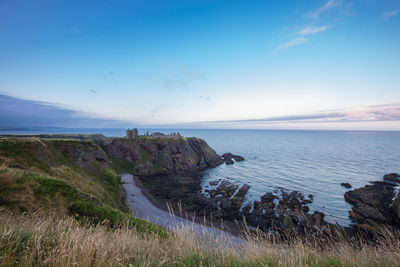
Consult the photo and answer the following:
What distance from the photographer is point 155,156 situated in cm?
6612

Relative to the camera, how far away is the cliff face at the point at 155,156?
61.7 m

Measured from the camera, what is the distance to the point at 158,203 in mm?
36781

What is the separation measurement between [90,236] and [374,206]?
47546 mm

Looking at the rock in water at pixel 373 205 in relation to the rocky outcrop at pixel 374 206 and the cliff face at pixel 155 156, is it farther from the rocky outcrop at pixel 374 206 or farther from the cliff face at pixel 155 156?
the cliff face at pixel 155 156

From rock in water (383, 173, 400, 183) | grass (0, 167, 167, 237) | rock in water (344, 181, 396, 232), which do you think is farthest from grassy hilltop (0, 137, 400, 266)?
rock in water (383, 173, 400, 183)

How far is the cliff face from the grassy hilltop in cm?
2746

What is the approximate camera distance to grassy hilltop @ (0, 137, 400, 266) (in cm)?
318

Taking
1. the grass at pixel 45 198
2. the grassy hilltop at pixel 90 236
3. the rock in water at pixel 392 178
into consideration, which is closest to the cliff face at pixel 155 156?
the grassy hilltop at pixel 90 236

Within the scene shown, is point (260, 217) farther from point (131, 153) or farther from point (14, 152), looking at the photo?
point (131, 153)

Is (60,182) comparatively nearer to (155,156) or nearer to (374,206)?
(374,206)

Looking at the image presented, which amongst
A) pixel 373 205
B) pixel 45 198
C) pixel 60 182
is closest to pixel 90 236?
pixel 45 198

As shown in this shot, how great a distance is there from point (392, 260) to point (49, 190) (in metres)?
18.7

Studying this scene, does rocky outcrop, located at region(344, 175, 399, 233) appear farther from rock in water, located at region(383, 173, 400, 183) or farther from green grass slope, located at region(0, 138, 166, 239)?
green grass slope, located at region(0, 138, 166, 239)

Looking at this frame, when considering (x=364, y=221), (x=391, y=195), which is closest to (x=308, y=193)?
(x=364, y=221)
